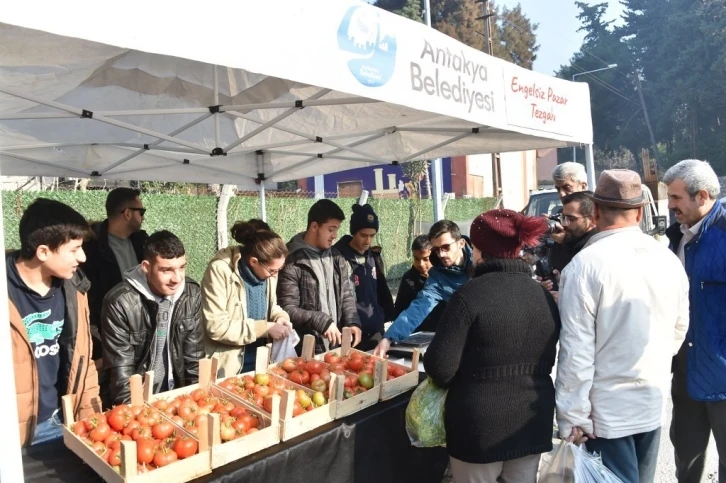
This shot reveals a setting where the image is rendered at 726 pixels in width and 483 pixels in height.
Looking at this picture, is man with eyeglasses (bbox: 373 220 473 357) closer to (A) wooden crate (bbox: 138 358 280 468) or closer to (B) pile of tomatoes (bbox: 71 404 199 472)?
(A) wooden crate (bbox: 138 358 280 468)

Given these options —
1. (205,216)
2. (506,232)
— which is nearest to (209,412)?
(506,232)

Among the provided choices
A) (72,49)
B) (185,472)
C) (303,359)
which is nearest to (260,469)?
(185,472)

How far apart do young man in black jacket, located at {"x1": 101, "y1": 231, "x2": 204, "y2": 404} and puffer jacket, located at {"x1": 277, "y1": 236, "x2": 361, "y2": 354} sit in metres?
0.84

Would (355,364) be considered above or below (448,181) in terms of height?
below

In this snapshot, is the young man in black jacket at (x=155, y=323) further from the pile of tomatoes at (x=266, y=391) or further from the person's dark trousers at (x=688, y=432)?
the person's dark trousers at (x=688, y=432)

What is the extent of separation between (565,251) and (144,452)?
2.87m

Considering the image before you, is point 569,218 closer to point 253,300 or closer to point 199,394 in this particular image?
point 253,300

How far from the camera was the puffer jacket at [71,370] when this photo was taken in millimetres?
2139

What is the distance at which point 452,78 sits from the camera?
2977 millimetres

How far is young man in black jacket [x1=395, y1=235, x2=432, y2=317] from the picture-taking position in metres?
4.33

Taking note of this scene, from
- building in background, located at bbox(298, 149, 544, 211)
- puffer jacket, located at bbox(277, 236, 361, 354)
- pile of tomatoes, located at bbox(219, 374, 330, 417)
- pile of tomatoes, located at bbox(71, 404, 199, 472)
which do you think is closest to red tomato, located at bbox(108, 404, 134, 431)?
pile of tomatoes, located at bbox(71, 404, 199, 472)

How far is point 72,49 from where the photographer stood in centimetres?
221

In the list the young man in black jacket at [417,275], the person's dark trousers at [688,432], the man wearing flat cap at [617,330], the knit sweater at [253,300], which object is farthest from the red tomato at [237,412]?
the person's dark trousers at [688,432]

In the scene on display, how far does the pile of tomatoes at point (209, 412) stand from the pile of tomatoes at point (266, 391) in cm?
8
